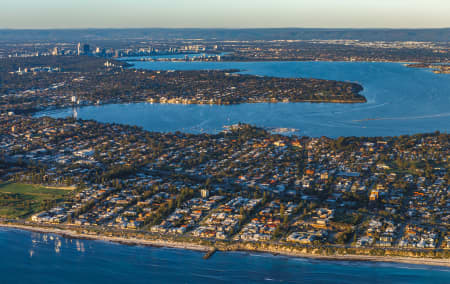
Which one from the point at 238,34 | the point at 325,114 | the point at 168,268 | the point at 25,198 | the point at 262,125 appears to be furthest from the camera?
the point at 238,34

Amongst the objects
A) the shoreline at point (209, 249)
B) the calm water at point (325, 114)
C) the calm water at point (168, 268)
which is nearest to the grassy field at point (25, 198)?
the shoreline at point (209, 249)

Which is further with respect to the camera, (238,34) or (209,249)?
(238,34)

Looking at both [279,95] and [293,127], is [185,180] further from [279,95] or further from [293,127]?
[279,95]

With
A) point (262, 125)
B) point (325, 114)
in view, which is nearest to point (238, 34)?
point (325, 114)

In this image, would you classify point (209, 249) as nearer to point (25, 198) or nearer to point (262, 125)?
point (25, 198)

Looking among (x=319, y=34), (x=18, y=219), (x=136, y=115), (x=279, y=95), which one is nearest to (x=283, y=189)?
(x=18, y=219)
